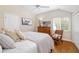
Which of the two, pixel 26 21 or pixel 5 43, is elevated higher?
pixel 26 21

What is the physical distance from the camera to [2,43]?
1385 mm

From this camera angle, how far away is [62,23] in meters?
1.69

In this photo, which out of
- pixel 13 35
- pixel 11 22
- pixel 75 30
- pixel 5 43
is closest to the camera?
pixel 5 43

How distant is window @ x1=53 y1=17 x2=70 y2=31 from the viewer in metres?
1.68

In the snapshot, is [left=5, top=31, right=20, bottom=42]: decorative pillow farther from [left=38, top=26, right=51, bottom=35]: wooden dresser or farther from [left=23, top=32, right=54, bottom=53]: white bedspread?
[left=38, top=26, right=51, bottom=35]: wooden dresser

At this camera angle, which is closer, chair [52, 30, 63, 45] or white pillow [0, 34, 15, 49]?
white pillow [0, 34, 15, 49]

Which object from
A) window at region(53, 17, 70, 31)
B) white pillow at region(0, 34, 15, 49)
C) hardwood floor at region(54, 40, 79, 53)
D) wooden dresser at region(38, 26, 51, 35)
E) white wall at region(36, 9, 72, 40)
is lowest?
hardwood floor at region(54, 40, 79, 53)

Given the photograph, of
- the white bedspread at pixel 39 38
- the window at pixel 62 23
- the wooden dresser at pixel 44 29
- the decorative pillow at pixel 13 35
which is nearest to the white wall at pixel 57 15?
the window at pixel 62 23

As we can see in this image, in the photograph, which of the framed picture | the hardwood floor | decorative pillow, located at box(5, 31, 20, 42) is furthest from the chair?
decorative pillow, located at box(5, 31, 20, 42)

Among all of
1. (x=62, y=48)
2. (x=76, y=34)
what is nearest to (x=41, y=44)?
(x=62, y=48)

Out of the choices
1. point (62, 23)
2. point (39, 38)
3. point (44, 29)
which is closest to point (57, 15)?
point (62, 23)

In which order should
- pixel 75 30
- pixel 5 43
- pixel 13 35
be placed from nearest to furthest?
pixel 5 43
pixel 75 30
pixel 13 35

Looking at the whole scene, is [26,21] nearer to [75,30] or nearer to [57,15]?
[57,15]

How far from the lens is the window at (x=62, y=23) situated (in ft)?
5.51
